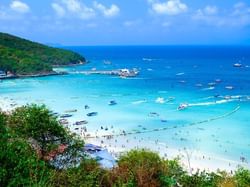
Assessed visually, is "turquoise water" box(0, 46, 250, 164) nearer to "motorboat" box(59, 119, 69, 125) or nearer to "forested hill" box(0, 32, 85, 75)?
"motorboat" box(59, 119, 69, 125)

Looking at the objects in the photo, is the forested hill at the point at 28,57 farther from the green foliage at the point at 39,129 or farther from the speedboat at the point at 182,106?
the green foliage at the point at 39,129

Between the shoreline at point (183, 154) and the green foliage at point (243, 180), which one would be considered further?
the shoreline at point (183, 154)

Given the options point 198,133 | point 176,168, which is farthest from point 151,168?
point 198,133

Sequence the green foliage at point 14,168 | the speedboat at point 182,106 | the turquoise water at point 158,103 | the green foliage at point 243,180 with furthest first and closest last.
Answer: the speedboat at point 182,106
the turquoise water at point 158,103
the green foliage at point 243,180
the green foliage at point 14,168

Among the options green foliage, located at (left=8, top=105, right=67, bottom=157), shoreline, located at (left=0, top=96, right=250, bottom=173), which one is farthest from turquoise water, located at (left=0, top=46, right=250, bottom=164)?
green foliage, located at (left=8, top=105, right=67, bottom=157)

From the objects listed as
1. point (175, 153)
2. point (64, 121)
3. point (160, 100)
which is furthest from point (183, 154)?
point (160, 100)

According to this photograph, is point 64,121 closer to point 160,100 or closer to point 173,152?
point 173,152

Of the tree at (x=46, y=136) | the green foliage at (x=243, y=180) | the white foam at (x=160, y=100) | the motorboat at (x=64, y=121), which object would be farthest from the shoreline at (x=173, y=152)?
the white foam at (x=160, y=100)

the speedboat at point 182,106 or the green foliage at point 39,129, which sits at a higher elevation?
the green foliage at point 39,129
